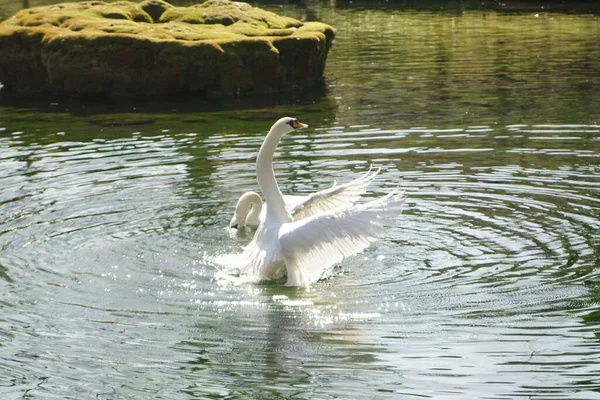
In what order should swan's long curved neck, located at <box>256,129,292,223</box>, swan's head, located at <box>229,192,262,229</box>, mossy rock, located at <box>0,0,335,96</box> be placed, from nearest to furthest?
swan's long curved neck, located at <box>256,129,292,223</box> → swan's head, located at <box>229,192,262,229</box> → mossy rock, located at <box>0,0,335,96</box>

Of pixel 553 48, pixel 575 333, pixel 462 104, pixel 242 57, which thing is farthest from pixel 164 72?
pixel 575 333

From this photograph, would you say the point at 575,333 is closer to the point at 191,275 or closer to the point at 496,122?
the point at 191,275

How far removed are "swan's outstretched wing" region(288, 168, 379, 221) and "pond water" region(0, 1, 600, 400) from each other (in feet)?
1.80

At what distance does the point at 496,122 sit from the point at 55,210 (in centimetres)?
670

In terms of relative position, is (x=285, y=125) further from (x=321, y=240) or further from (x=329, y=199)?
(x=321, y=240)

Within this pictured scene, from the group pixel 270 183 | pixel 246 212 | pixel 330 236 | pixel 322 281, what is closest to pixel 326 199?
pixel 270 183

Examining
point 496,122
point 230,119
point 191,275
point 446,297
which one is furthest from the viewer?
point 230,119

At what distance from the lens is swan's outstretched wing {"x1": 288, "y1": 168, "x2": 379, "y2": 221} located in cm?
943

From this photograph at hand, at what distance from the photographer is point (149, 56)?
1759 centimetres

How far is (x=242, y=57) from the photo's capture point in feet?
57.9

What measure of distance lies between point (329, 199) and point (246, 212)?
108cm

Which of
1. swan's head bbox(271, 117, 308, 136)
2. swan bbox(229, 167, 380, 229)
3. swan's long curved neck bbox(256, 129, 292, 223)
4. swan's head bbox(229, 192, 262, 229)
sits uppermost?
swan's head bbox(271, 117, 308, 136)

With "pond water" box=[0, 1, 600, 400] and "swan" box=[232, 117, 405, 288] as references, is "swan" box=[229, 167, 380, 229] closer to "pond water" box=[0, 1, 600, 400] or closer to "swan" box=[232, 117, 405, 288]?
"pond water" box=[0, 1, 600, 400]

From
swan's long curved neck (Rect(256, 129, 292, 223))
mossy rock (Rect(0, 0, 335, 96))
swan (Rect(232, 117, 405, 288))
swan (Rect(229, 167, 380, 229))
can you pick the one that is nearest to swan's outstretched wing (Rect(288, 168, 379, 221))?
swan (Rect(229, 167, 380, 229))
